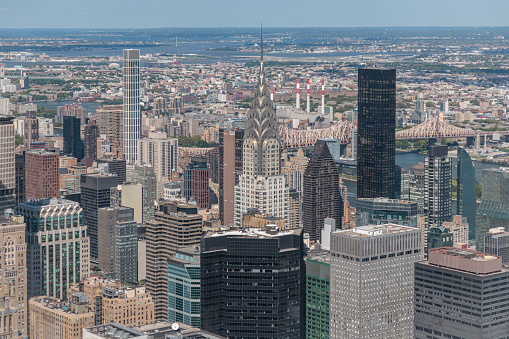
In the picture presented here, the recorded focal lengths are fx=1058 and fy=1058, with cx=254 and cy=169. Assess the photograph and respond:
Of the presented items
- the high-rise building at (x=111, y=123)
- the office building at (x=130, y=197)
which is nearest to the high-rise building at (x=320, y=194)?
the office building at (x=130, y=197)

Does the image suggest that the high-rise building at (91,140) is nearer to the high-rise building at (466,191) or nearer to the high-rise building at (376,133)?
the high-rise building at (376,133)

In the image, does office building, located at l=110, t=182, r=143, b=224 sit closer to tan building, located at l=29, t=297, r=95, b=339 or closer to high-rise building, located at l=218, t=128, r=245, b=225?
high-rise building, located at l=218, t=128, r=245, b=225

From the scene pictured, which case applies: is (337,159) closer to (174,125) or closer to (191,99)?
(174,125)

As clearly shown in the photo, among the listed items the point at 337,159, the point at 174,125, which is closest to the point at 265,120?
the point at 337,159

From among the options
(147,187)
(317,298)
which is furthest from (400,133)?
(317,298)

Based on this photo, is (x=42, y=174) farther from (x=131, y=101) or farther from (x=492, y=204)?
(x=131, y=101)
